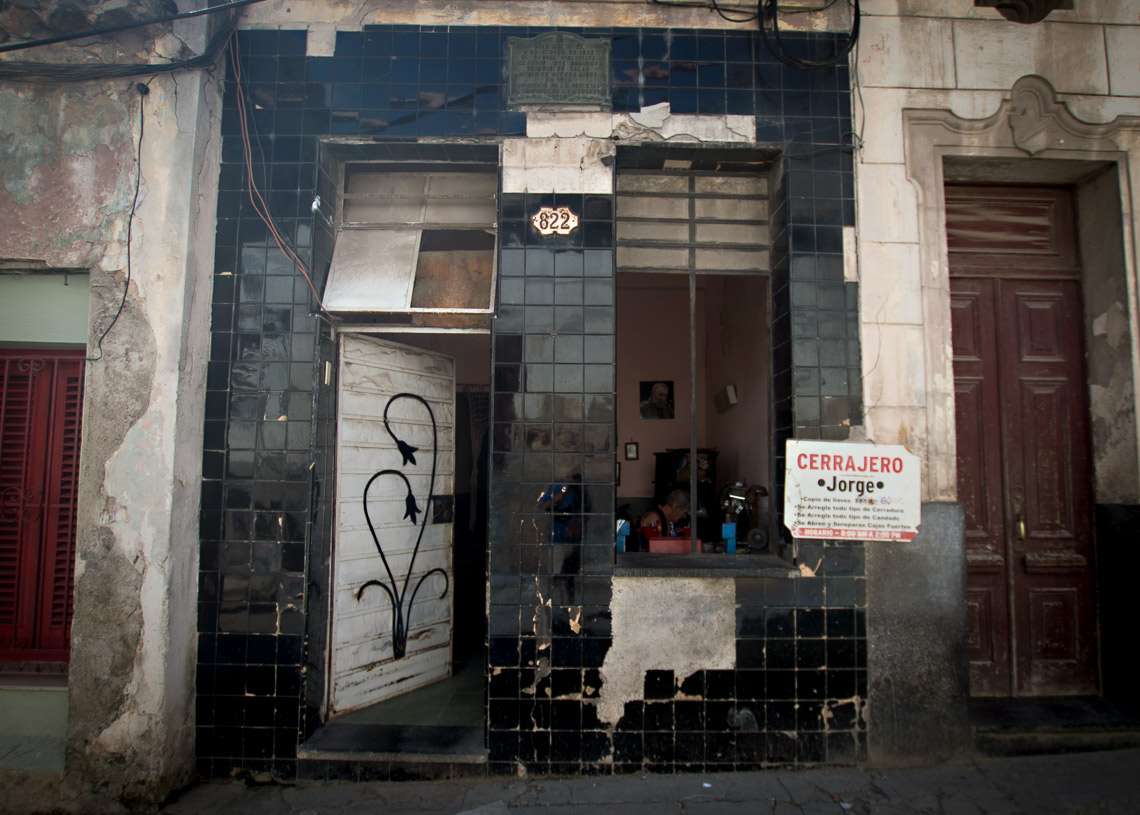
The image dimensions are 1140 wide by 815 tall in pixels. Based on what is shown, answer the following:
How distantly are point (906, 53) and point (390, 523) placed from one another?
4985mm

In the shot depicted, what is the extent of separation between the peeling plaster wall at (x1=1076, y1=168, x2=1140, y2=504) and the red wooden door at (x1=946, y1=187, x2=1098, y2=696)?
8cm

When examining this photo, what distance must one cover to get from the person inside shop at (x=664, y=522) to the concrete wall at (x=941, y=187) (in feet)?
4.54

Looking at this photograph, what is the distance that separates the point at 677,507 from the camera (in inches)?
212

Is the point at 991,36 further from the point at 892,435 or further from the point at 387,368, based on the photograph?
the point at 387,368

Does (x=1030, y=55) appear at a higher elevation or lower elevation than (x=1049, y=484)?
higher

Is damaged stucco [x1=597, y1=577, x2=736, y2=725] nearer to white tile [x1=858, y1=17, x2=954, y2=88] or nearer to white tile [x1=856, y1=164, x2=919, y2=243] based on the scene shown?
white tile [x1=856, y1=164, x2=919, y2=243]

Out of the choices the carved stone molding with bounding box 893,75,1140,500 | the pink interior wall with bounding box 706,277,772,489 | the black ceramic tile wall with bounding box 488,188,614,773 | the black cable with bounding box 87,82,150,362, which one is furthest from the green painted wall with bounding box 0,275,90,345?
the carved stone molding with bounding box 893,75,1140,500

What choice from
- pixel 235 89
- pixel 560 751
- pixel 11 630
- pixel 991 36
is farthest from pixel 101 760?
pixel 991 36

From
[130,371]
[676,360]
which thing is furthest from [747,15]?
[130,371]

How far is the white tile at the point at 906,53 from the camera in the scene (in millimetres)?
4633

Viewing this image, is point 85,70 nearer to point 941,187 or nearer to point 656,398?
point 941,187

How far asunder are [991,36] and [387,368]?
4.91 meters

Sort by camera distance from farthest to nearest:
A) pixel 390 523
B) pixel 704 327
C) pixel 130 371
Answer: pixel 704 327 → pixel 390 523 → pixel 130 371

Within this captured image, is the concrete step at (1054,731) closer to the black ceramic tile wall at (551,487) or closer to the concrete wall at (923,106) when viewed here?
the concrete wall at (923,106)
